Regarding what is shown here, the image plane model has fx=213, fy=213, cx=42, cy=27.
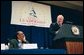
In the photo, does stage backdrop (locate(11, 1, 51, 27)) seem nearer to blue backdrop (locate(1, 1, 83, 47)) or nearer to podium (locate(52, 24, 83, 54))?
blue backdrop (locate(1, 1, 83, 47))

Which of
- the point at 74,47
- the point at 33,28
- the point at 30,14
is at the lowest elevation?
the point at 74,47

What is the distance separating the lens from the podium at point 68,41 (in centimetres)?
287

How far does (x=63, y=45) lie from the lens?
9.41ft

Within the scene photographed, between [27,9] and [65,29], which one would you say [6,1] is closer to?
[27,9]

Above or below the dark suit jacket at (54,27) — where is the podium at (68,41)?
below

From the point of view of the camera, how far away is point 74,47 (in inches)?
117

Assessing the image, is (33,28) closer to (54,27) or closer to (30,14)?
(30,14)

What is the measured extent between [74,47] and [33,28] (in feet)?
9.45

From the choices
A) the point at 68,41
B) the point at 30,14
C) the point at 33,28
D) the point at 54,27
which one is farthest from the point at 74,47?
the point at 33,28

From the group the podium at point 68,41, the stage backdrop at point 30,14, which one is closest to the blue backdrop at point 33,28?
the stage backdrop at point 30,14

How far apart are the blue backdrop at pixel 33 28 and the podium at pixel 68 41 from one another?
1.39m

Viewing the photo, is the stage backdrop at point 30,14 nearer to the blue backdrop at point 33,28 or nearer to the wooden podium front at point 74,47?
the blue backdrop at point 33,28

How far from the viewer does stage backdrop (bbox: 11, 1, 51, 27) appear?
518cm

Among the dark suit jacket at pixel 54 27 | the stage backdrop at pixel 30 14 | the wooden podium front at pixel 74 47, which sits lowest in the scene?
the wooden podium front at pixel 74 47
